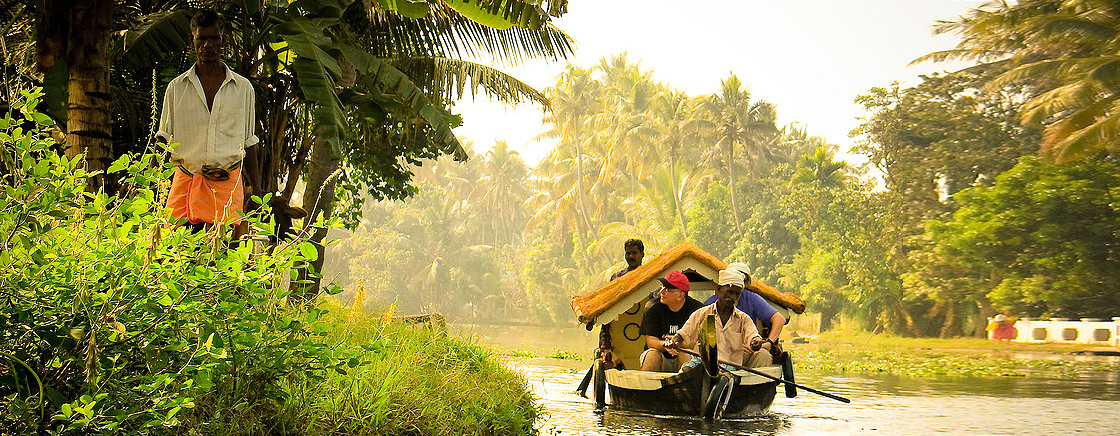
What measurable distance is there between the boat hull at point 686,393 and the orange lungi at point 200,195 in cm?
559

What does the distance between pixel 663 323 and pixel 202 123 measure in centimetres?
634

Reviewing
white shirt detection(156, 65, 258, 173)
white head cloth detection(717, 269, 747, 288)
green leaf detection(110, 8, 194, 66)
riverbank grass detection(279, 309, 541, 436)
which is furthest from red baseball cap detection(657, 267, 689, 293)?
white shirt detection(156, 65, 258, 173)

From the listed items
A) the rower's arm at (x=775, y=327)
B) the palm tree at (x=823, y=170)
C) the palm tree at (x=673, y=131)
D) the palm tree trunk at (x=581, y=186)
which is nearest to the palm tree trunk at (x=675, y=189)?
the palm tree at (x=673, y=131)

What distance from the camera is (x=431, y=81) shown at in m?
Answer: 16.2

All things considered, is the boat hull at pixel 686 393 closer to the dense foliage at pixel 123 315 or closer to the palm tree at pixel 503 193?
the dense foliage at pixel 123 315

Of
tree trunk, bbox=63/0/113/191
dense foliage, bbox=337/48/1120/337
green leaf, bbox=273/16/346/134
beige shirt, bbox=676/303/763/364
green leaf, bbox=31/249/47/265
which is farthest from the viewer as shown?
dense foliage, bbox=337/48/1120/337

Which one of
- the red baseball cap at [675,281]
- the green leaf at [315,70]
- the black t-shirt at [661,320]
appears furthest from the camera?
the black t-shirt at [661,320]

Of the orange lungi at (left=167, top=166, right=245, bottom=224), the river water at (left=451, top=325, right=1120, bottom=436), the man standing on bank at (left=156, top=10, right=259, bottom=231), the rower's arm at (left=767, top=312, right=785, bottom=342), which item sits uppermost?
the man standing on bank at (left=156, top=10, right=259, bottom=231)

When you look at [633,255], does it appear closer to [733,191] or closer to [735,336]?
[735,336]

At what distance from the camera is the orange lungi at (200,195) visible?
6789 mm

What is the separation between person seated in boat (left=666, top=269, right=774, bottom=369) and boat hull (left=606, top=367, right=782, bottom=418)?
0.19m

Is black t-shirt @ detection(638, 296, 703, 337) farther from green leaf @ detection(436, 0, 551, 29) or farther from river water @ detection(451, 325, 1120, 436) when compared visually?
green leaf @ detection(436, 0, 551, 29)

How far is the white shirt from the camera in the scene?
22.2ft

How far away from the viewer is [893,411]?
1348 cm
